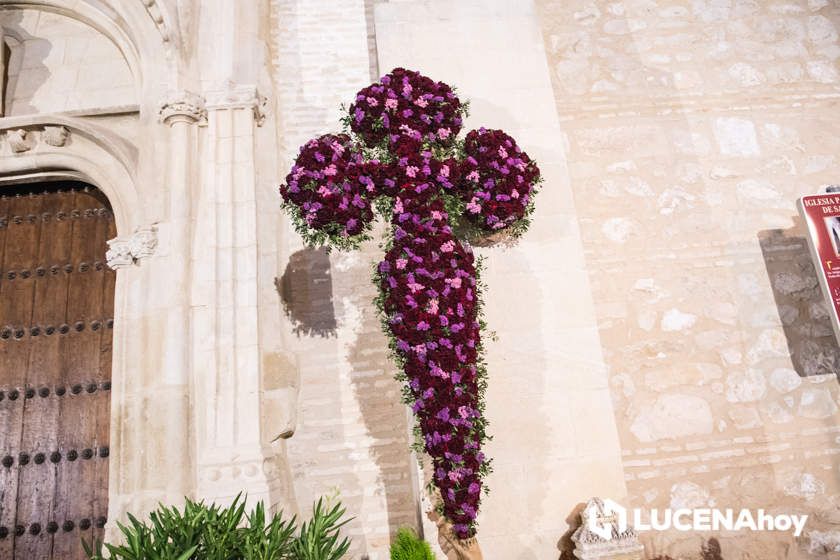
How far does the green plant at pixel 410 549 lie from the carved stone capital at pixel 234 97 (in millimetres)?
3125

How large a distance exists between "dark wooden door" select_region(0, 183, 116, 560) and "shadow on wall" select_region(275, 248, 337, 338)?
4.38ft

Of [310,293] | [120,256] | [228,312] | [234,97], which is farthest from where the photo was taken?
[310,293]

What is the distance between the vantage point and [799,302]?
4.08 meters

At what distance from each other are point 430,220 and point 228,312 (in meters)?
1.61

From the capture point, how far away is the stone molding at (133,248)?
3.51 metres

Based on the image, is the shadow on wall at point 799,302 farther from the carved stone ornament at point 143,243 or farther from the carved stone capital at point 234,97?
the carved stone ornament at point 143,243

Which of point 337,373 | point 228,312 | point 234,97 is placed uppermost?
point 234,97

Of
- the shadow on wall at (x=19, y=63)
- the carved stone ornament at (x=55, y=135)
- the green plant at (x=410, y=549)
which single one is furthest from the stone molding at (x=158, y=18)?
the green plant at (x=410, y=549)

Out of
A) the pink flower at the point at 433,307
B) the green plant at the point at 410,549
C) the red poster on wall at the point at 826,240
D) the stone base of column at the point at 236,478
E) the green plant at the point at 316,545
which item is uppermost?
the red poster on wall at the point at 826,240

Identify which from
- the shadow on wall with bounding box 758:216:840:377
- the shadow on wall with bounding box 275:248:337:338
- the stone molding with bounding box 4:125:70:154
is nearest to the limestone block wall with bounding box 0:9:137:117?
the stone molding with bounding box 4:125:70:154

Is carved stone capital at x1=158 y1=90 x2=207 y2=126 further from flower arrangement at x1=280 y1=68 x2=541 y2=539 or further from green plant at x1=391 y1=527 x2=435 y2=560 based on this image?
green plant at x1=391 y1=527 x2=435 y2=560

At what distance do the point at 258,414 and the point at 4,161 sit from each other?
2.85m

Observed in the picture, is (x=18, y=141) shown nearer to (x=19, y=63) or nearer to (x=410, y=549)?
(x=19, y=63)

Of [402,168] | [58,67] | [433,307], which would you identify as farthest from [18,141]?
[433,307]
